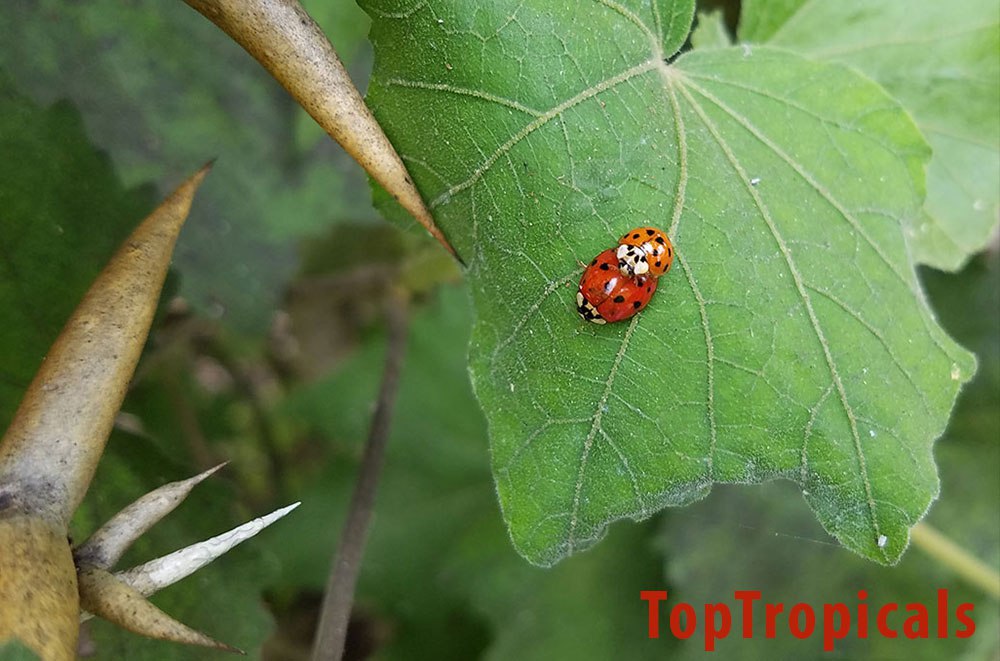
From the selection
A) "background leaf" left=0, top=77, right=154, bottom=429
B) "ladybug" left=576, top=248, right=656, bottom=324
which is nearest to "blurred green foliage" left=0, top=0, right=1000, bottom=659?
"background leaf" left=0, top=77, right=154, bottom=429

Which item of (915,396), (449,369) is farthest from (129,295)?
(449,369)

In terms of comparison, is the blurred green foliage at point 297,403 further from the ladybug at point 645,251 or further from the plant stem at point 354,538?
the ladybug at point 645,251

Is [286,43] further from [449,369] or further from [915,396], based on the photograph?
[449,369]

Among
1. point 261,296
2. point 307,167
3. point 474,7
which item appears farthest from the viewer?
point 307,167

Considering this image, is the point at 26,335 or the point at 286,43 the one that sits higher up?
the point at 286,43

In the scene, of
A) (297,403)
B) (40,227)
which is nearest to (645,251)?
(40,227)

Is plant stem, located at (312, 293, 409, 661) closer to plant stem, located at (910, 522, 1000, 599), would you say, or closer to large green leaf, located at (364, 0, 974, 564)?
large green leaf, located at (364, 0, 974, 564)

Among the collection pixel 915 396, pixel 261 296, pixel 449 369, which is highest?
pixel 261 296
